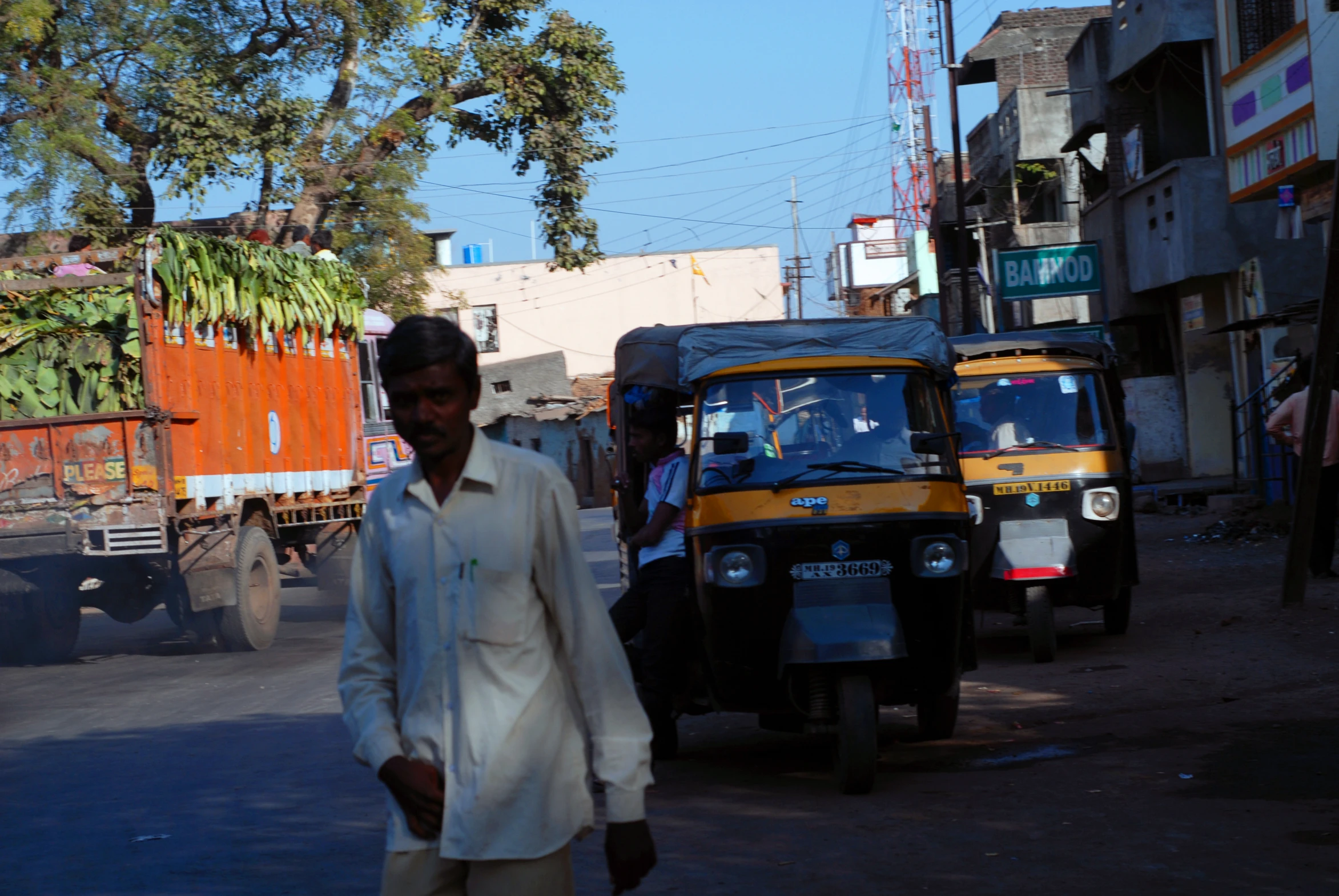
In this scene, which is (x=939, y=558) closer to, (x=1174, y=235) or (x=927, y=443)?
(x=927, y=443)

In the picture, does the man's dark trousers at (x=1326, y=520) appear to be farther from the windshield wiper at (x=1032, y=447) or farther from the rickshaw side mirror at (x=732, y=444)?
the rickshaw side mirror at (x=732, y=444)

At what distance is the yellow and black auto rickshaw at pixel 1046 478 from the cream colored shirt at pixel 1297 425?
2269mm

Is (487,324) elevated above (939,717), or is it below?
above

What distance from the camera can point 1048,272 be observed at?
24.5 meters

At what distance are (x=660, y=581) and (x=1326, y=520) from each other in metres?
7.91

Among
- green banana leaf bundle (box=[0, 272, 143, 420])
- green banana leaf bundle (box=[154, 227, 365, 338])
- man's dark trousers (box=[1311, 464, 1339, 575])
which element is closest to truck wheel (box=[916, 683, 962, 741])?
man's dark trousers (box=[1311, 464, 1339, 575])

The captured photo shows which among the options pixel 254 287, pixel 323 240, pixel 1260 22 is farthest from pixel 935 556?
pixel 323 240

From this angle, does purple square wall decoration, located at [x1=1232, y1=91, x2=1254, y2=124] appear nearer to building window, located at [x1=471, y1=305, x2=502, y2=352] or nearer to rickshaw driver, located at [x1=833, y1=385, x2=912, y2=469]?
rickshaw driver, located at [x1=833, y1=385, x2=912, y2=469]

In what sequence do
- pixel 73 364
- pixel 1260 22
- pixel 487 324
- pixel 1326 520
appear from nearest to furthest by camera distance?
pixel 73 364, pixel 1326 520, pixel 1260 22, pixel 487 324

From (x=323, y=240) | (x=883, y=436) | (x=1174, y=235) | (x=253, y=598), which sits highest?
(x=323, y=240)

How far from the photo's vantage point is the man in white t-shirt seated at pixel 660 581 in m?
7.17

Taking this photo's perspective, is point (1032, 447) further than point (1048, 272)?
No

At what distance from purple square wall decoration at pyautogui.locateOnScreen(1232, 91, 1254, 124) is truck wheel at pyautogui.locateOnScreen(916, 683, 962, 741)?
15.1 m

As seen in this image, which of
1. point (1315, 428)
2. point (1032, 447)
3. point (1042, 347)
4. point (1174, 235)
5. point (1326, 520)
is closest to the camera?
point (1032, 447)
